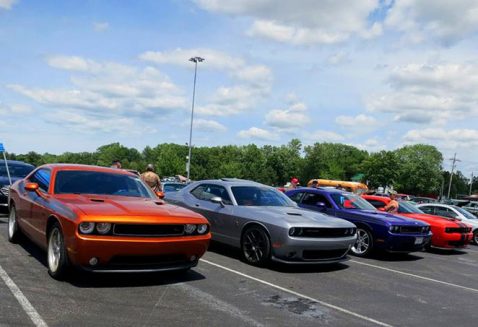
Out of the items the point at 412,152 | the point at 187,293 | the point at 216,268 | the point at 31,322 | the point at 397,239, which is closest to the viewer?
the point at 31,322

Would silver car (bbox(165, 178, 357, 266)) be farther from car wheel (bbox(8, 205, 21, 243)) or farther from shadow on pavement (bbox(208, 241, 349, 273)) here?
car wheel (bbox(8, 205, 21, 243))

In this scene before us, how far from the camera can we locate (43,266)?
646 centimetres

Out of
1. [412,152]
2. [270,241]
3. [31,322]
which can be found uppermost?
[412,152]

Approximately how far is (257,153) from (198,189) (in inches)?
4341

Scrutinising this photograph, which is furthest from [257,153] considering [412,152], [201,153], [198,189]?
[198,189]

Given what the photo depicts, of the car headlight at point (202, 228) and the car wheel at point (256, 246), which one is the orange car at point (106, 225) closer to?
the car headlight at point (202, 228)

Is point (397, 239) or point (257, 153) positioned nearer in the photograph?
point (397, 239)

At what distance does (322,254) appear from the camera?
24.9 ft

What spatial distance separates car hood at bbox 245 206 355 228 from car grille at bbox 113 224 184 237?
2.31 metres

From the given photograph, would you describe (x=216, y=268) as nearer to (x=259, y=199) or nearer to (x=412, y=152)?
(x=259, y=199)

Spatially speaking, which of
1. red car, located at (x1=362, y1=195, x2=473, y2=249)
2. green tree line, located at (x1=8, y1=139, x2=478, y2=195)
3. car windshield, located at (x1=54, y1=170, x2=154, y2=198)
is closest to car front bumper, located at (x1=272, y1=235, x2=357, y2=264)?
car windshield, located at (x1=54, y1=170, x2=154, y2=198)

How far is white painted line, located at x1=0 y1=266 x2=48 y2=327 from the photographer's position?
4.32m

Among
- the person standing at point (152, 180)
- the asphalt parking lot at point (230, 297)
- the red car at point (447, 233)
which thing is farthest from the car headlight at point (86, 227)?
the red car at point (447, 233)

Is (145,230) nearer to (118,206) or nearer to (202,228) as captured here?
(118,206)
